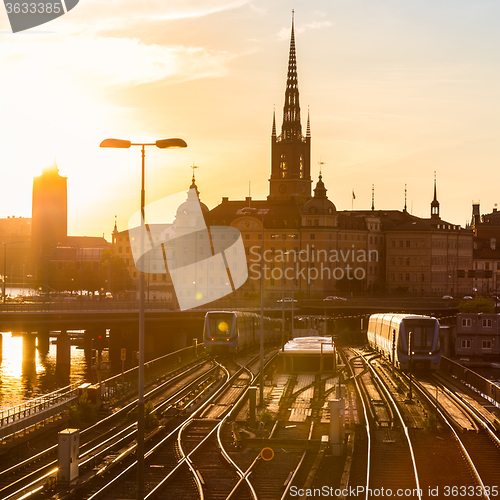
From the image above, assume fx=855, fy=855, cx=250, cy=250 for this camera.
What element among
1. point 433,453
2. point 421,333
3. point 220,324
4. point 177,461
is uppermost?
point 421,333

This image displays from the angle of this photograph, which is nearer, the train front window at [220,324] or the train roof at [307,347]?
the train roof at [307,347]

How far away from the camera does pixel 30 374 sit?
8094 cm

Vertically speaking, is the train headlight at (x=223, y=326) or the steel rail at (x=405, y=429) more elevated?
the train headlight at (x=223, y=326)

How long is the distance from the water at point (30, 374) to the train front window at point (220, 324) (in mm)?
14392

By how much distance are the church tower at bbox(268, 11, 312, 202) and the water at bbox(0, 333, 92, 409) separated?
225 ft

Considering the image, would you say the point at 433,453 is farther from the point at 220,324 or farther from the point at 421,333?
the point at 220,324

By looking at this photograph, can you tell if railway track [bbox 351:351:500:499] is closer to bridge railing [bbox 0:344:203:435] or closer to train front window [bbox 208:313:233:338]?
bridge railing [bbox 0:344:203:435]

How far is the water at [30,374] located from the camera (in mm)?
66081

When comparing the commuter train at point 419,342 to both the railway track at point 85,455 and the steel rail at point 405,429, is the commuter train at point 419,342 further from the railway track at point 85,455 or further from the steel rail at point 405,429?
the railway track at point 85,455

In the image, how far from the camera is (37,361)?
94.3 m

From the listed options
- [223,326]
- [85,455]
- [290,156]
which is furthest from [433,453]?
[290,156]

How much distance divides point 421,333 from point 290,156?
12284 cm

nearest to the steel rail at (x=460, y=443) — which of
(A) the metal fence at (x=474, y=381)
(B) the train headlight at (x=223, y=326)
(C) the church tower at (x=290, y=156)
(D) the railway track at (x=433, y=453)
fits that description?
(D) the railway track at (x=433, y=453)

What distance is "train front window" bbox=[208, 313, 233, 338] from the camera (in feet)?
201
